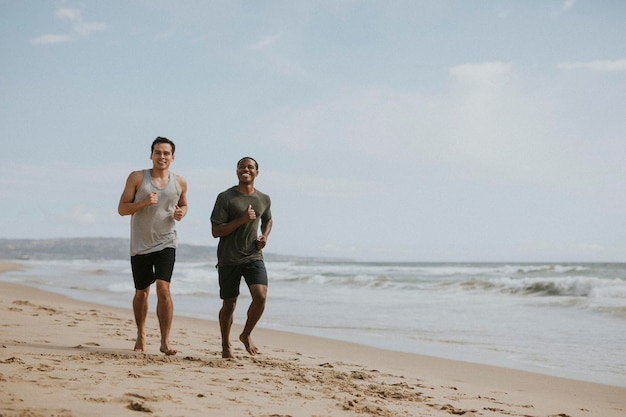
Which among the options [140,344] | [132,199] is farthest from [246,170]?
[140,344]

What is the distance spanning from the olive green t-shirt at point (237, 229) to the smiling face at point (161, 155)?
553mm

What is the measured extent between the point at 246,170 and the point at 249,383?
1990mm

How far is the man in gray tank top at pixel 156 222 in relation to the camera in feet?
17.5

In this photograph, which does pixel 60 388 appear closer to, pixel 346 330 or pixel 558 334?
pixel 346 330

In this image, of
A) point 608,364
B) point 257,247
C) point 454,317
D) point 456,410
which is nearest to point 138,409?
point 456,410

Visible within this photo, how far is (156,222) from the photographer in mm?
5344

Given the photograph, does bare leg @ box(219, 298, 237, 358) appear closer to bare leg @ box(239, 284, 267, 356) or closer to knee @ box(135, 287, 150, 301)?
bare leg @ box(239, 284, 267, 356)

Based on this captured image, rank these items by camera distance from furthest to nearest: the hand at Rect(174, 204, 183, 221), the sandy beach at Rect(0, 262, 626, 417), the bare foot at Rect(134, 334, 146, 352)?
the bare foot at Rect(134, 334, 146, 352) < the hand at Rect(174, 204, 183, 221) < the sandy beach at Rect(0, 262, 626, 417)

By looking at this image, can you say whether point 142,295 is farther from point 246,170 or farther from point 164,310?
point 246,170

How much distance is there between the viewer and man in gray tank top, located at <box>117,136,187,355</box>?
5336 millimetres

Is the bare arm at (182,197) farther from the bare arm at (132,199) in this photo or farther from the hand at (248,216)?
the hand at (248,216)

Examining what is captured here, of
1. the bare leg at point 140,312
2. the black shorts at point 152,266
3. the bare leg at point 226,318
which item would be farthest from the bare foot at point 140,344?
the bare leg at point 226,318

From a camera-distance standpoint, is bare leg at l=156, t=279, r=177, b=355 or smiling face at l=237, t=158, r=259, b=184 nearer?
bare leg at l=156, t=279, r=177, b=355

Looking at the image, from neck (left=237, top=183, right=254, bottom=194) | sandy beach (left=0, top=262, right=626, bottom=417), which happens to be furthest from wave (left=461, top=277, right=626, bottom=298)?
neck (left=237, top=183, right=254, bottom=194)
